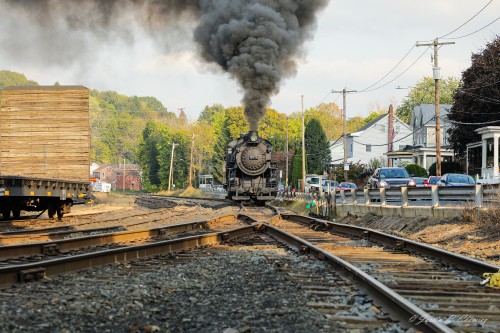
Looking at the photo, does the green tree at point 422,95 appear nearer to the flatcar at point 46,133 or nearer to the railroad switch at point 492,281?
the flatcar at point 46,133

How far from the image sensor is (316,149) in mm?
83750

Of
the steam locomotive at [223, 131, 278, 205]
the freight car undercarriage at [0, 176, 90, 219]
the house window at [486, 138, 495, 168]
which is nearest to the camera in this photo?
the freight car undercarriage at [0, 176, 90, 219]

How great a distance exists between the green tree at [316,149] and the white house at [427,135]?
39.6ft

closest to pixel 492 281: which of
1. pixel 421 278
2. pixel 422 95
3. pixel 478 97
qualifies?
pixel 421 278

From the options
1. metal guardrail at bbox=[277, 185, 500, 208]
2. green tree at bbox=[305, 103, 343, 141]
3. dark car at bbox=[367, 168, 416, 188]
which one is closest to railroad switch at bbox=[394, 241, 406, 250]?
metal guardrail at bbox=[277, 185, 500, 208]

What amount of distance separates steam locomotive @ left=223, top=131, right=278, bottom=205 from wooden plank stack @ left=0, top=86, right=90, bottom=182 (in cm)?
1100

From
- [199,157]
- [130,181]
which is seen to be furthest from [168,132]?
[130,181]

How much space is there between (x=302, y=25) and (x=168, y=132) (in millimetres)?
88221

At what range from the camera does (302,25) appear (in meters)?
29.8

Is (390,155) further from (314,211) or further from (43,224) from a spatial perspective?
(43,224)

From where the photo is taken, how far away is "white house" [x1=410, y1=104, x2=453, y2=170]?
65.5m

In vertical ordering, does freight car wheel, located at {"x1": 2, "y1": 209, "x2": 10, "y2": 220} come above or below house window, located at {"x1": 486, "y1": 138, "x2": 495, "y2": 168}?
below

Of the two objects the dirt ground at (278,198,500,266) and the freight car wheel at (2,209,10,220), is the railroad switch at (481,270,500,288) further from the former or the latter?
the freight car wheel at (2,209,10,220)

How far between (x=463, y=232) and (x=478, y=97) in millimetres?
37169
